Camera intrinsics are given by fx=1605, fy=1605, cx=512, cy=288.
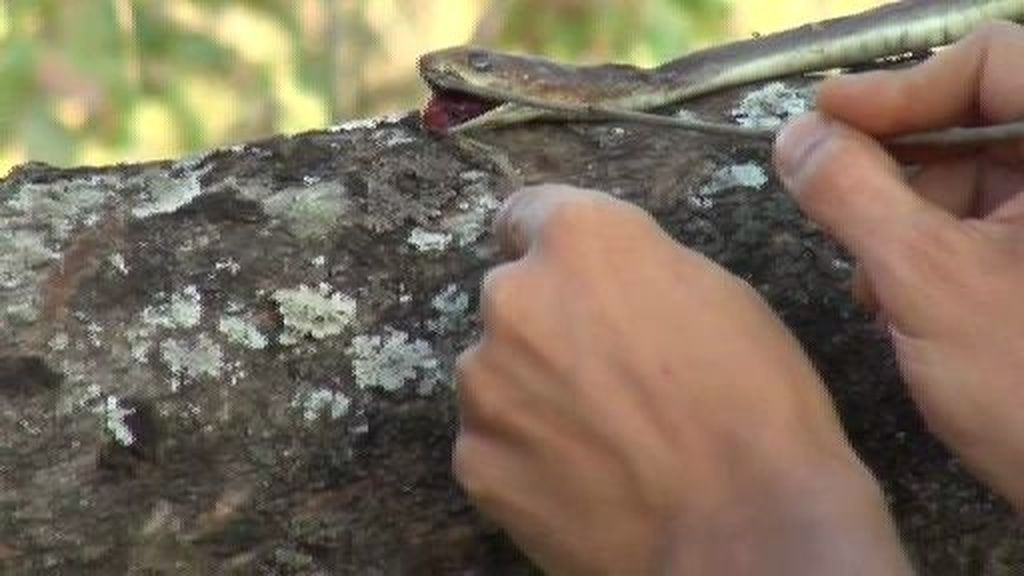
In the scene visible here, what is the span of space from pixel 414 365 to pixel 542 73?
42 cm

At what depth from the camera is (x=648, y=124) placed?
1.26 meters

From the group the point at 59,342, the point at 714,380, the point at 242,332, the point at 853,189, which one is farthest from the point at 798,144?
the point at 59,342

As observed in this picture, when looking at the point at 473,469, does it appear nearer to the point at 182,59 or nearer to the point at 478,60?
the point at 478,60

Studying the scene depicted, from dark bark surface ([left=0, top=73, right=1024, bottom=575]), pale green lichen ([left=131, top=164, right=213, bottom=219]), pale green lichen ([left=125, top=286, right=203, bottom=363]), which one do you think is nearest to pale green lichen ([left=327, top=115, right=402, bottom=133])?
dark bark surface ([left=0, top=73, right=1024, bottom=575])

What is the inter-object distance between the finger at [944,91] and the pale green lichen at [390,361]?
0.31m

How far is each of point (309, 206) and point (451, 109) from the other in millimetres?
184

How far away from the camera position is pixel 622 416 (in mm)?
987

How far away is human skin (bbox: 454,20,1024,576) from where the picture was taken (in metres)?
0.96

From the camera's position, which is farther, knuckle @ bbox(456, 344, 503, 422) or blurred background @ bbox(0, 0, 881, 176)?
blurred background @ bbox(0, 0, 881, 176)

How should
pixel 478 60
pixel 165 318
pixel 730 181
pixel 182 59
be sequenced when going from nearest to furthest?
pixel 165 318 → pixel 730 181 → pixel 478 60 → pixel 182 59

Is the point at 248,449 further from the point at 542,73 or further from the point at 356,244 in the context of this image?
the point at 542,73

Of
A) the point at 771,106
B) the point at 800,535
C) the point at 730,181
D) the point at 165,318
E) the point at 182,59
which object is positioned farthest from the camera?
the point at 182,59

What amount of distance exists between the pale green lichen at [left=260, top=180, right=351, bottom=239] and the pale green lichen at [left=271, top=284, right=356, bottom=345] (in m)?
0.06

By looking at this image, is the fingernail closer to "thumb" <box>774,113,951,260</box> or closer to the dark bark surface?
"thumb" <box>774,113,951,260</box>
